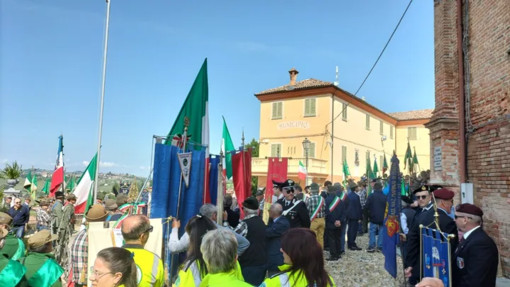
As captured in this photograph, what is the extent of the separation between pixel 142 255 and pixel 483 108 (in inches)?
311

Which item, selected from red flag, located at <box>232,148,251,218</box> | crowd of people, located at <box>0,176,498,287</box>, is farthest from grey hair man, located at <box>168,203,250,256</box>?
red flag, located at <box>232,148,251,218</box>

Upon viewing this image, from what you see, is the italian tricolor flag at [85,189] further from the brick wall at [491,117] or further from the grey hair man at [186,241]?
the brick wall at [491,117]

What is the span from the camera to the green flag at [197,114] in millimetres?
6191

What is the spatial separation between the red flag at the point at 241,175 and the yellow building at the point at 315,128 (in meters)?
22.0

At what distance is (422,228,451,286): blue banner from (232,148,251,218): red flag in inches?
175

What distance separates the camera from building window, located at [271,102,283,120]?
3459 centimetres

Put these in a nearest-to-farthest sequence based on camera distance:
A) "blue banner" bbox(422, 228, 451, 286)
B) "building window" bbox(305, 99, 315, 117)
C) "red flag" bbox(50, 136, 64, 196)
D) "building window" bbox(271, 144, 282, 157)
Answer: "blue banner" bbox(422, 228, 451, 286)
"red flag" bbox(50, 136, 64, 196)
"building window" bbox(305, 99, 315, 117)
"building window" bbox(271, 144, 282, 157)

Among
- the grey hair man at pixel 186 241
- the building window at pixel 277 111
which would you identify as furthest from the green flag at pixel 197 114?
the building window at pixel 277 111

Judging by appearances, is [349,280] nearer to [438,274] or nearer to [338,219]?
[338,219]

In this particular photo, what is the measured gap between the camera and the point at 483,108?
785 centimetres

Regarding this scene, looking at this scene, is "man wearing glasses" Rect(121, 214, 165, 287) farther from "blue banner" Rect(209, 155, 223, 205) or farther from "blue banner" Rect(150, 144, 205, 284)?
"blue banner" Rect(209, 155, 223, 205)

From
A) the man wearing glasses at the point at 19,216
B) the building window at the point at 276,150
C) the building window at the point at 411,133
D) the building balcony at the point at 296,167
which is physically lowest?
the man wearing glasses at the point at 19,216

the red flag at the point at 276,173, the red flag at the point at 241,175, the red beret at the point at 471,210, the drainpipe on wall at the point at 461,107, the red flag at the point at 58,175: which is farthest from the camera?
the red flag at the point at 276,173

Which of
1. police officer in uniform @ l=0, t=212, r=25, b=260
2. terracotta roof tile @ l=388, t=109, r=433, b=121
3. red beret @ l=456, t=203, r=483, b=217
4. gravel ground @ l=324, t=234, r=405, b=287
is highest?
terracotta roof tile @ l=388, t=109, r=433, b=121
